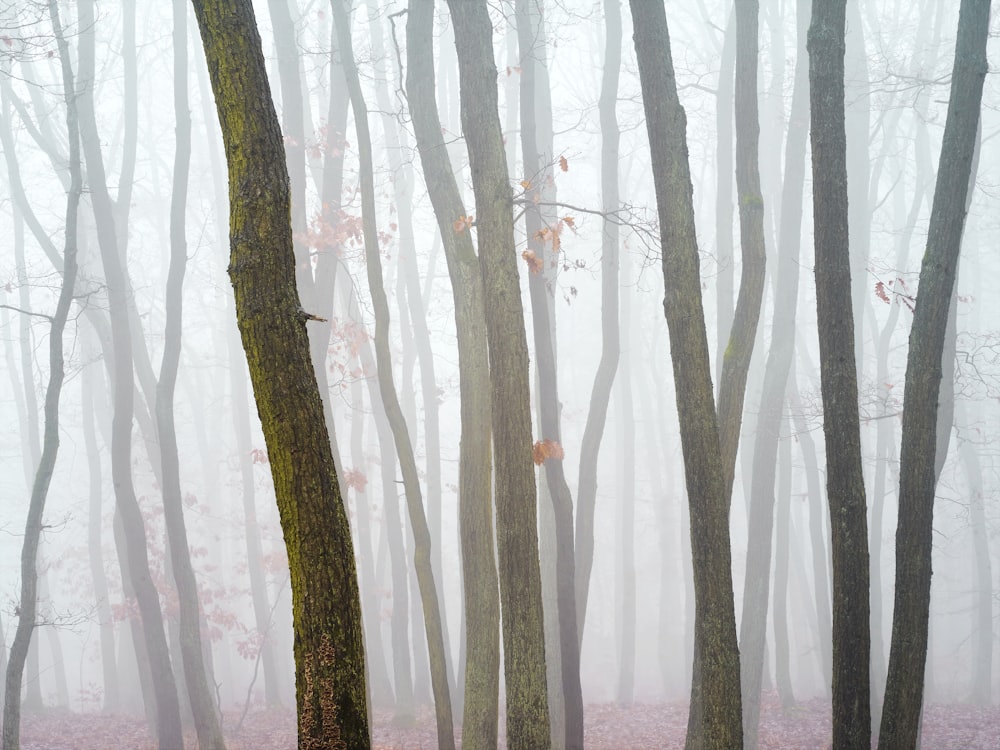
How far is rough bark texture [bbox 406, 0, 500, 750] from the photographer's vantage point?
7.23 m

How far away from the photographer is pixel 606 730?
47.2 ft

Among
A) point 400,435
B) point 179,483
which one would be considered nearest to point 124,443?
point 179,483

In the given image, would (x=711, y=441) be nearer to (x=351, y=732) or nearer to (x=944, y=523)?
(x=351, y=732)

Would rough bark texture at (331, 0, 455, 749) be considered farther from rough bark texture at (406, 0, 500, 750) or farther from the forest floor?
the forest floor

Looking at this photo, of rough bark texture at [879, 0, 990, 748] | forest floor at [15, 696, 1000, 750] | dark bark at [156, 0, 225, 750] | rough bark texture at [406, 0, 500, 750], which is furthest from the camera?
forest floor at [15, 696, 1000, 750]

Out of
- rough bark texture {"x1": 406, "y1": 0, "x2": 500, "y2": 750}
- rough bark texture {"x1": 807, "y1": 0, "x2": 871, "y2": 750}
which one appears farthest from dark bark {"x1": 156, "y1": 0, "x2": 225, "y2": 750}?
rough bark texture {"x1": 807, "y1": 0, "x2": 871, "y2": 750}

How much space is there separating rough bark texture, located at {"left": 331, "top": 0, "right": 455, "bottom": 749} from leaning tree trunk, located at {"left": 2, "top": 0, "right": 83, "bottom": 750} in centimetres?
388

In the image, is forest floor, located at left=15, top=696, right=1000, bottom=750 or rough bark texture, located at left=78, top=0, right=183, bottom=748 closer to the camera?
rough bark texture, located at left=78, top=0, right=183, bottom=748

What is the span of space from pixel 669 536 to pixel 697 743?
22.4 metres

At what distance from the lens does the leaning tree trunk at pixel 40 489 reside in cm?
951

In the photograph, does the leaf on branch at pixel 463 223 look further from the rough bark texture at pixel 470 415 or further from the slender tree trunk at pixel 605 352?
the slender tree trunk at pixel 605 352

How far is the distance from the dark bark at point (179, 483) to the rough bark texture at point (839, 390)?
8176mm

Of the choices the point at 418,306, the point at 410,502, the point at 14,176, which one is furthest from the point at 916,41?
the point at 14,176

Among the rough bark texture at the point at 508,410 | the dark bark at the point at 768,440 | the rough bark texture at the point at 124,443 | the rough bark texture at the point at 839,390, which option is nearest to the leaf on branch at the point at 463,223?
the rough bark texture at the point at 508,410
